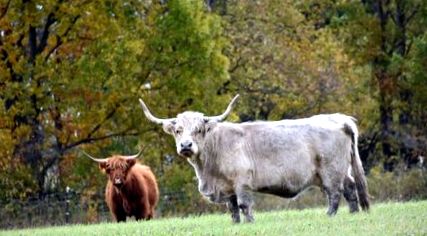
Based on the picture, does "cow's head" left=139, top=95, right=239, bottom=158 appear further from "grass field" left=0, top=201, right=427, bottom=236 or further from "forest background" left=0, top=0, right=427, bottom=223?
"forest background" left=0, top=0, right=427, bottom=223

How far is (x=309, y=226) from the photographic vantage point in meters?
16.4

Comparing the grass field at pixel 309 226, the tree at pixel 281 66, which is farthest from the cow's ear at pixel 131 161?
the tree at pixel 281 66

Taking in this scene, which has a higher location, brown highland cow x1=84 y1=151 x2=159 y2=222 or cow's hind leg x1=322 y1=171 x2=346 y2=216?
cow's hind leg x1=322 y1=171 x2=346 y2=216

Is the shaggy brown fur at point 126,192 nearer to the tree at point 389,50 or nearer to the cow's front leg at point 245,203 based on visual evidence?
the cow's front leg at point 245,203

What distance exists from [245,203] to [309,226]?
1904 mm

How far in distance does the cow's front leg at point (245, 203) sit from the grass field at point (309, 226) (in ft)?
0.64

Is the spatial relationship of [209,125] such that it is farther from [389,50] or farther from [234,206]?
[389,50]

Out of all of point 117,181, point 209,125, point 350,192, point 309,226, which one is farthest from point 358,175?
point 117,181

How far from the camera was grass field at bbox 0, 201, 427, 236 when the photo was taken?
15.4 metres

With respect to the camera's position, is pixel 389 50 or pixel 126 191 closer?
A: pixel 126 191

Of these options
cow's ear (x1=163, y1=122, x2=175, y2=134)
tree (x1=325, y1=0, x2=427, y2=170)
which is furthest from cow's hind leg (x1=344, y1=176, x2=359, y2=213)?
tree (x1=325, y1=0, x2=427, y2=170)

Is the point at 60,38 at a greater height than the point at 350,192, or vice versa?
the point at 60,38

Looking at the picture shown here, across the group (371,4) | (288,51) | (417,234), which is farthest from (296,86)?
(417,234)

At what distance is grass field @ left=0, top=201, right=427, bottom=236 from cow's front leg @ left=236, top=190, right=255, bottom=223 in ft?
0.64
